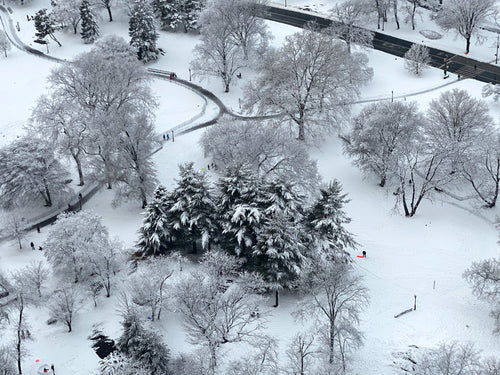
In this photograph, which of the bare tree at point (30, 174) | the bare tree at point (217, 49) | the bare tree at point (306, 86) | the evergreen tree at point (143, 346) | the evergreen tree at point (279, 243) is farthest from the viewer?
the bare tree at point (217, 49)

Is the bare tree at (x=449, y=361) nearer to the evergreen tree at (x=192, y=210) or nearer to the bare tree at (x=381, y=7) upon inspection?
the evergreen tree at (x=192, y=210)

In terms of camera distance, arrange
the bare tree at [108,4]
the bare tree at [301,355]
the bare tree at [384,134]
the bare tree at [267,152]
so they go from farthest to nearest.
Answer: the bare tree at [108,4], the bare tree at [384,134], the bare tree at [267,152], the bare tree at [301,355]

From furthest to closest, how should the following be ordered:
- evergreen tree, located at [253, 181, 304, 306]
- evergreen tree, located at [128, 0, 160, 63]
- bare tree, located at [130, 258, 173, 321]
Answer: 1. evergreen tree, located at [128, 0, 160, 63]
2. evergreen tree, located at [253, 181, 304, 306]
3. bare tree, located at [130, 258, 173, 321]

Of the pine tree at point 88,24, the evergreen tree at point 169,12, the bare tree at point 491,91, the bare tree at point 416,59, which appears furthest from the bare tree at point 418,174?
the pine tree at point 88,24

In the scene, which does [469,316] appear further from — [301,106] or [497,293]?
[301,106]

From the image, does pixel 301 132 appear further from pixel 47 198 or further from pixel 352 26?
pixel 47 198

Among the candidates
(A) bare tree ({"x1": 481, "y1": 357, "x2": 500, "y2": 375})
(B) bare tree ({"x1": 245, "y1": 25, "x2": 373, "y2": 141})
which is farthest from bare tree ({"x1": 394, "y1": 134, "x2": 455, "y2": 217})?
(A) bare tree ({"x1": 481, "y1": 357, "x2": 500, "y2": 375})

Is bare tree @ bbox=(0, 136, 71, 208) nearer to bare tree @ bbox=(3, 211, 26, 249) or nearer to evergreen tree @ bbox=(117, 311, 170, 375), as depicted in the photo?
bare tree @ bbox=(3, 211, 26, 249)

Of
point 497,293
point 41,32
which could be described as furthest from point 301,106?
point 41,32
